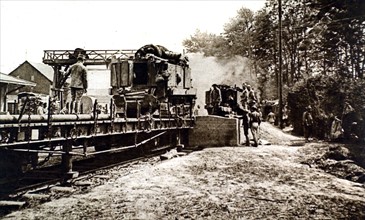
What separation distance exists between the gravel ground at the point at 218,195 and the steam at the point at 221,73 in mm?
20589

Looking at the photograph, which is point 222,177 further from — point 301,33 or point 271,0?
point 301,33

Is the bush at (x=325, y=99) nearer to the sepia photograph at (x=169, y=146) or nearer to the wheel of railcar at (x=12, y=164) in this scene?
the sepia photograph at (x=169, y=146)

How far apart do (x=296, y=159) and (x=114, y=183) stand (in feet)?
14.8

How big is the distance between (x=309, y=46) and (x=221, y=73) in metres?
8.30

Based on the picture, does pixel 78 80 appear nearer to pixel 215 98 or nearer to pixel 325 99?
pixel 215 98

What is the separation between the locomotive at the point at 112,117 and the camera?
14.4 ft

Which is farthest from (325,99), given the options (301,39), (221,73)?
(221,73)

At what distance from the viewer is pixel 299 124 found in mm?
15078

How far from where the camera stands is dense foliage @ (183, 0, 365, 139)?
326 inches

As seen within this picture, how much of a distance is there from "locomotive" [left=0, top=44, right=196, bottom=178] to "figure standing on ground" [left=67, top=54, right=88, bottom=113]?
0.14 meters

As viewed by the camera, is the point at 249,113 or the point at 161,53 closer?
the point at 249,113

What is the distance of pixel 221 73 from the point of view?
28656mm

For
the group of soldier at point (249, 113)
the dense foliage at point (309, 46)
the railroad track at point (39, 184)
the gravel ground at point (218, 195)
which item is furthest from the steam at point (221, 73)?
the gravel ground at point (218, 195)

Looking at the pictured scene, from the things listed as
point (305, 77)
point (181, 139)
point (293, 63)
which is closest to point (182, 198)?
point (181, 139)
